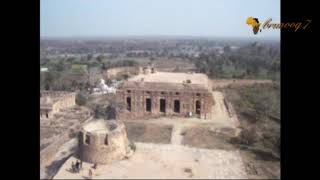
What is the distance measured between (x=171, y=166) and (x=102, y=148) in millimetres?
2603

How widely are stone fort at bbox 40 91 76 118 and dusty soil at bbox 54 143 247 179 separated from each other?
640cm

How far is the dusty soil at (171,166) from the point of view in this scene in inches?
455

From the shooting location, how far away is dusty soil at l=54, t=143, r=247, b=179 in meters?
11.6

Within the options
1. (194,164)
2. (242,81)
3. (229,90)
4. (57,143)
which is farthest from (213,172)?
(242,81)

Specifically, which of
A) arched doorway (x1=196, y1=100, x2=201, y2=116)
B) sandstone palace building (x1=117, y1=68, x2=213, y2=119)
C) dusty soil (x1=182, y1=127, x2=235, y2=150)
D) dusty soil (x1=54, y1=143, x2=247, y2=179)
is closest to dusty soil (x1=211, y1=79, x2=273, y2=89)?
arched doorway (x1=196, y1=100, x2=201, y2=116)

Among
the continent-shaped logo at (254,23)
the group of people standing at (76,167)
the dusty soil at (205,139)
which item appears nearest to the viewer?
the continent-shaped logo at (254,23)

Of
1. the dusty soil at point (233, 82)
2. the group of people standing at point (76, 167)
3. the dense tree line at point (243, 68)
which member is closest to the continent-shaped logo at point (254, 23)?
the group of people standing at point (76, 167)

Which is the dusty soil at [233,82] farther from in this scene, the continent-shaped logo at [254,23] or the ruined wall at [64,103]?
the continent-shaped logo at [254,23]

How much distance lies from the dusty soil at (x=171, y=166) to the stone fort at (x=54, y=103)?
6.40 metres

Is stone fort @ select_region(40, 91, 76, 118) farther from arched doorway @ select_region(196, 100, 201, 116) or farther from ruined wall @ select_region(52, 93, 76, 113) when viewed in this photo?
arched doorway @ select_region(196, 100, 201, 116)

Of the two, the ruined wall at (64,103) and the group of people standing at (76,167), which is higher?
the ruined wall at (64,103)

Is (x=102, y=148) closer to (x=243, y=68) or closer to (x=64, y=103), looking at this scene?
(x=64, y=103)
